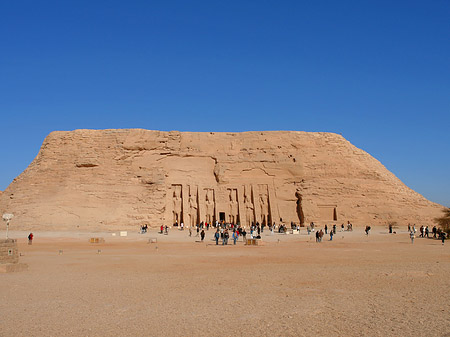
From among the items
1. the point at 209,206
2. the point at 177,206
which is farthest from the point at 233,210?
the point at 177,206

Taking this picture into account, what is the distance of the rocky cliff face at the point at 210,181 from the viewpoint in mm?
39250

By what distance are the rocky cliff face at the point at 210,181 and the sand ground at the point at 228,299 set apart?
24448 mm

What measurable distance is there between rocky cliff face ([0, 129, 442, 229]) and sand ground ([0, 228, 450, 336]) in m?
24.4

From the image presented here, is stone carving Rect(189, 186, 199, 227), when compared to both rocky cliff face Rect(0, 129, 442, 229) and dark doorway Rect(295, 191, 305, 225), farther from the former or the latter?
dark doorway Rect(295, 191, 305, 225)

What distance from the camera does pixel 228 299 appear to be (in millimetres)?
9117

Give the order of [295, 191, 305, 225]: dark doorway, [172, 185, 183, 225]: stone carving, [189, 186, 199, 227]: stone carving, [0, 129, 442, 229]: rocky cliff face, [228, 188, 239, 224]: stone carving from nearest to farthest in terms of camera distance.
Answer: [0, 129, 442, 229]: rocky cliff face → [295, 191, 305, 225]: dark doorway → [172, 185, 183, 225]: stone carving → [189, 186, 199, 227]: stone carving → [228, 188, 239, 224]: stone carving

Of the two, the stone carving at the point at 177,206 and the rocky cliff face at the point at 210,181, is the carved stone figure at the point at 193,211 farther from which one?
the stone carving at the point at 177,206

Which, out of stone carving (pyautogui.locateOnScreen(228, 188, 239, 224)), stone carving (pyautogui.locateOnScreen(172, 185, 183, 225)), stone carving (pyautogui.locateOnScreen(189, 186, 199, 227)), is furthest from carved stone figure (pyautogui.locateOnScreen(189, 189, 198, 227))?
stone carving (pyautogui.locateOnScreen(228, 188, 239, 224))

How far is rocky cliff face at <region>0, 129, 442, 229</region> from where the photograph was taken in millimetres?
39250

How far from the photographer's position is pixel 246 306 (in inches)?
332

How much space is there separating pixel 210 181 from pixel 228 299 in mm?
34256

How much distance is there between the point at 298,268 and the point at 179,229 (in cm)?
2619

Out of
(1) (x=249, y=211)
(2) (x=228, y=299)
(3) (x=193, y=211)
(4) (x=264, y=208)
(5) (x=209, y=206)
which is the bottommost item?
(2) (x=228, y=299)

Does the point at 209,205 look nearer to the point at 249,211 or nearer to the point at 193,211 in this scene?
the point at 193,211
